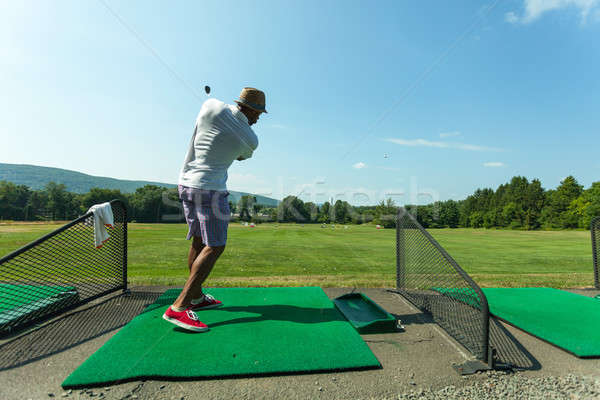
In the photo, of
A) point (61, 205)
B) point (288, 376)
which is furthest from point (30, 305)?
point (61, 205)

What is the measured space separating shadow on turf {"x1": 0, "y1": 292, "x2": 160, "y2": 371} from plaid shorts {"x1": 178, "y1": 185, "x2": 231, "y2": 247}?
138 centimetres

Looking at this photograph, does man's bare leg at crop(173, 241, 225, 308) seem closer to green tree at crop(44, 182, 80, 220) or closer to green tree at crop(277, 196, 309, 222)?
green tree at crop(277, 196, 309, 222)

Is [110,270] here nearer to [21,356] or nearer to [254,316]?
[21,356]

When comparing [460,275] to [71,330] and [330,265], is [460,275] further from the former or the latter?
[330,265]

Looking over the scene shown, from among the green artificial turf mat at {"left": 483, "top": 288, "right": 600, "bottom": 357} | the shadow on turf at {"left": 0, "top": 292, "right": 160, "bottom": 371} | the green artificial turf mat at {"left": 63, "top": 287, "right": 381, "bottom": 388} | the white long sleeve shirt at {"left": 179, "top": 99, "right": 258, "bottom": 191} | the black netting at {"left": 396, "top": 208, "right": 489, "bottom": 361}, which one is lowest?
the shadow on turf at {"left": 0, "top": 292, "right": 160, "bottom": 371}

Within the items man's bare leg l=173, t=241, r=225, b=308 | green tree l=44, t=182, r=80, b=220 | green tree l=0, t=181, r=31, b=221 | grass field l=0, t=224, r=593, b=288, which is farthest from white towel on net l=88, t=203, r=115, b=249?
green tree l=0, t=181, r=31, b=221

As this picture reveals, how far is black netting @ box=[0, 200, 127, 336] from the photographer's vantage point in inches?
128

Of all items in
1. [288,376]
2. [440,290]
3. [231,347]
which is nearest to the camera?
[288,376]

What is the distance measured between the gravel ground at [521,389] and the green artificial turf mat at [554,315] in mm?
636

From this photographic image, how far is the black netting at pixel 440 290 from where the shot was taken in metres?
2.94

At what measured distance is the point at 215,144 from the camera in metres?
3.41

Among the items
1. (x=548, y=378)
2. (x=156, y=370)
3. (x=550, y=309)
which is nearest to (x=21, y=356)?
(x=156, y=370)

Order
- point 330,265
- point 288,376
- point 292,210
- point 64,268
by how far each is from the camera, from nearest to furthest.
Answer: point 288,376 → point 64,268 → point 330,265 → point 292,210

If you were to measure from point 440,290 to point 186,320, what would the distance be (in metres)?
3.95
